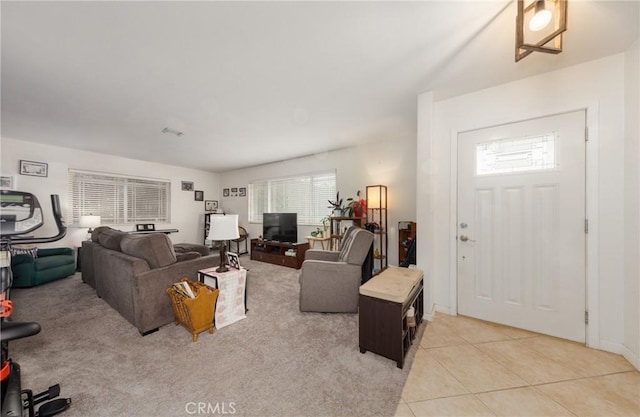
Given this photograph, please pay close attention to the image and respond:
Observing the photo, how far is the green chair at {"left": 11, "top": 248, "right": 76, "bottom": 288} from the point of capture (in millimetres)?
3289

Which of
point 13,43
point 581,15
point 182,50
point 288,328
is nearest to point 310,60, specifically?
point 182,50

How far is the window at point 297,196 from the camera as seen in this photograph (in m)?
4.89

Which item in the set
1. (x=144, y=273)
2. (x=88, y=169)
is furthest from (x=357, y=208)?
(x=88, y=169)

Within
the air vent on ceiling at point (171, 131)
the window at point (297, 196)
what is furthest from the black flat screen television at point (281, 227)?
the air vent on ceiling at point (171, 131)

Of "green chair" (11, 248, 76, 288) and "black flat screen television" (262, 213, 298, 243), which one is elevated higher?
"black flat screen television" (262, 213, 298, 243)

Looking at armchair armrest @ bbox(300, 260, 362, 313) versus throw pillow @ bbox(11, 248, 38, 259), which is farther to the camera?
throw pillow @ bbox(11, 248, 38, 259)

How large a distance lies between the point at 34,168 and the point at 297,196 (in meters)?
4.62

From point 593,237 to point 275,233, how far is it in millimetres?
4625

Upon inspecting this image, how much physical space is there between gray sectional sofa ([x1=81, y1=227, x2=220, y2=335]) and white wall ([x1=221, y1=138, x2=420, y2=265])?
2756 mm

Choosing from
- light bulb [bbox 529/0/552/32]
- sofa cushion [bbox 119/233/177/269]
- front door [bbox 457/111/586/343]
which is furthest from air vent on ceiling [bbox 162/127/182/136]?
light bulb [bbox 529/0/552/32]

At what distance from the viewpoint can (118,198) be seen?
5.11 metres

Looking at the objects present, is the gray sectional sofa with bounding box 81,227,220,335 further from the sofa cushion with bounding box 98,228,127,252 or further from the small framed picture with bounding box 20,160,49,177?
the small framed picture with bounding box 20,160,49,177

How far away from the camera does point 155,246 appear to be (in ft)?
7.49

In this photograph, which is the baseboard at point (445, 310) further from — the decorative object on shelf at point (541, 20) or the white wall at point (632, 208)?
the decorative object on shelf at point (541, 20)
